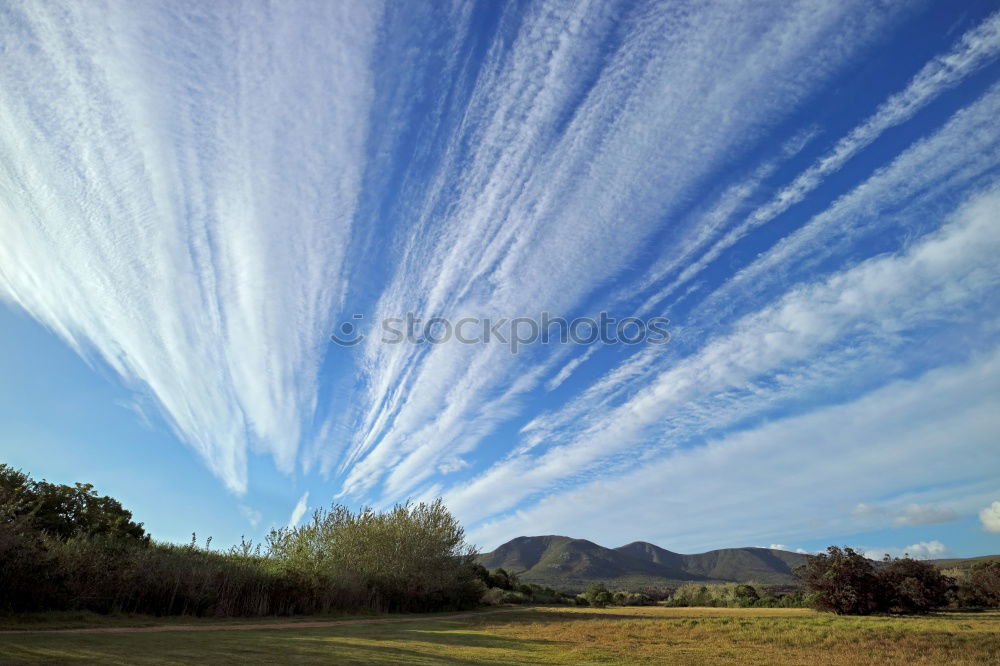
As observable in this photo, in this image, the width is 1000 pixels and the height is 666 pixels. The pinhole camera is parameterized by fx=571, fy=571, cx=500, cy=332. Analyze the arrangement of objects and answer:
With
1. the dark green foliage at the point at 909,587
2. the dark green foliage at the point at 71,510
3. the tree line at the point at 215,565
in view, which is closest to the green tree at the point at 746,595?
the dark green foliage at the point at 909,587

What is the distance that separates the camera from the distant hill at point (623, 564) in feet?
348

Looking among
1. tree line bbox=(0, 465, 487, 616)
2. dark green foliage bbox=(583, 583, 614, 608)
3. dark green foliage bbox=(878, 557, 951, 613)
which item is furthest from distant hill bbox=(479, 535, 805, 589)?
dark green foliage bbox=(878, 557, 951, 613)

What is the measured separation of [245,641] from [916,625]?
20.0 metres

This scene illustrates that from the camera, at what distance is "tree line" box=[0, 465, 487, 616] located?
1983cm

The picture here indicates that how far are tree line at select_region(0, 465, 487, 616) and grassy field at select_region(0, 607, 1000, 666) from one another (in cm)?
653

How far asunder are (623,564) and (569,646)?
116 m

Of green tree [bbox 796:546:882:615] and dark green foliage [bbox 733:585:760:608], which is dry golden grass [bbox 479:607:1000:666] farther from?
dark green foliage [bbox 733:585:760:608]

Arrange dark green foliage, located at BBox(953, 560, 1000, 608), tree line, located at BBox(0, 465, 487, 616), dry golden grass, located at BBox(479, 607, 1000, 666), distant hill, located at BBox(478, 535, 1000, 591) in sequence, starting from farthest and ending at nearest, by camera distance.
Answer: distant hill, located at BBox(478, 535, 1000, 591), dark green foliage, located at BBox(953, 560, 1000, 608), tree line, located at BBox(0, 465, 487, 616), dry golden grass, located at BBox(479, 607, 1000, 666)

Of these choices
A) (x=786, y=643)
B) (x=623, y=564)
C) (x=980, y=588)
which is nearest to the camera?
(x=786, y=643)

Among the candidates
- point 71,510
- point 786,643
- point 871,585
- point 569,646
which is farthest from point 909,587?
point 71,510

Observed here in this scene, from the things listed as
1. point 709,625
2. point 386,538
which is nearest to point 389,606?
point 386,538

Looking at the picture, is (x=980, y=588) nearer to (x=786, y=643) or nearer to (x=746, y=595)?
(x=746, y=595)

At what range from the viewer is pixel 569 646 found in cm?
1689

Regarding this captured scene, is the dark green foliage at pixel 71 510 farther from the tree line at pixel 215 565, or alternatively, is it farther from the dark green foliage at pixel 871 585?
the dark green foliage at pixel 871 585
